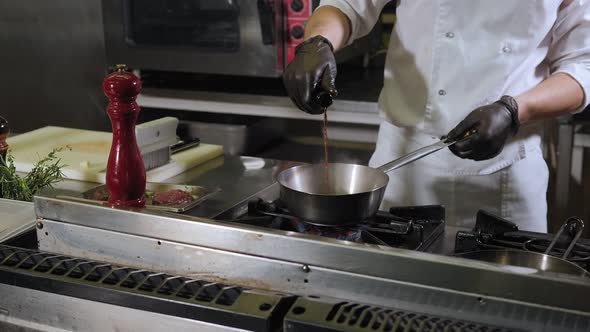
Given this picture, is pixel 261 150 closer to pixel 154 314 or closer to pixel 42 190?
pixel 42 190

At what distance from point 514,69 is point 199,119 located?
1271 mm

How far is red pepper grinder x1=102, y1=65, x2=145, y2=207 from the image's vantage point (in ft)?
3.39

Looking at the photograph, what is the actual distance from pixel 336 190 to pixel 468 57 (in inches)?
20.8

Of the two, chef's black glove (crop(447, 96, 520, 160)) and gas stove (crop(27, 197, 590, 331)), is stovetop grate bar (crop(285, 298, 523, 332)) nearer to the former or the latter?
gas stove (crop(27, 197, 590, 331))

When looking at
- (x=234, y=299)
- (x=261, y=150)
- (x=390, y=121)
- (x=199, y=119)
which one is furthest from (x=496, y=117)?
(x=199, y=119)

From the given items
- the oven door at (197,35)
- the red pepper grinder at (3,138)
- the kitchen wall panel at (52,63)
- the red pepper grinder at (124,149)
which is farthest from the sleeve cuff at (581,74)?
the kitchen wall panel at (52,63)

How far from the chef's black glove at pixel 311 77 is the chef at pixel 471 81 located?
0.19ft

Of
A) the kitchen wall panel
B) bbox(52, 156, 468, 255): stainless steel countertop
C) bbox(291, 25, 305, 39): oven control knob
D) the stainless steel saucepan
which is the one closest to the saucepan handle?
the stainless steel saucepan

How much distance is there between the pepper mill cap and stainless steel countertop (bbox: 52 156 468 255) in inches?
9.2

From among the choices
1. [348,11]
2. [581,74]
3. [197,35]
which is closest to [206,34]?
[197,35]

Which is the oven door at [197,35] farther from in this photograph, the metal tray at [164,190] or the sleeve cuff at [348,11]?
the metal tray at [164,190]

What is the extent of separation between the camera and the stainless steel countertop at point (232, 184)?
1.15m

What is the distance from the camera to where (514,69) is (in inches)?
57.6

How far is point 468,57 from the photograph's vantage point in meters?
1.47
